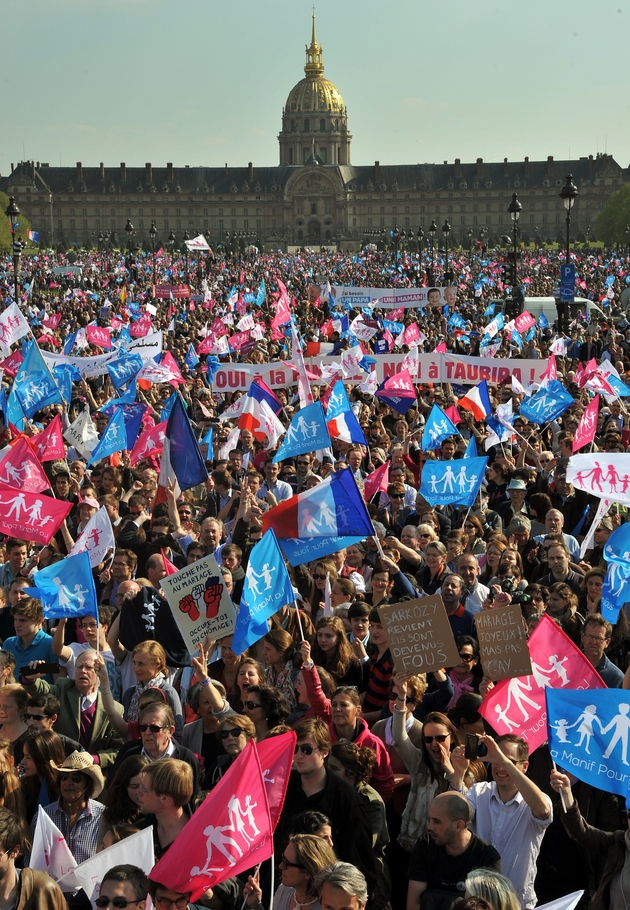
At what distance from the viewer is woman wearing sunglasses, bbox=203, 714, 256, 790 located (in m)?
5.16

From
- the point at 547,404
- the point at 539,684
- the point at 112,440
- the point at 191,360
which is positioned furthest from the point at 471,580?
the point at 191,360

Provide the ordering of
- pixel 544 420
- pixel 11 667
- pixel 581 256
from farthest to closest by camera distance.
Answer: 1. pixel 581 256
2. pixel 544 420
3. pixel 11 667

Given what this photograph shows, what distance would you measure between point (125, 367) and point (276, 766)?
433 inches

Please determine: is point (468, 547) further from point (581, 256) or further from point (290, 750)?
point (581, 256)

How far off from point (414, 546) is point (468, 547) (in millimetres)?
497

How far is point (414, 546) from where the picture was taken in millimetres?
8562

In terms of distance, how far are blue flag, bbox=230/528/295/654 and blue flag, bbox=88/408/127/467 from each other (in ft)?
16.4

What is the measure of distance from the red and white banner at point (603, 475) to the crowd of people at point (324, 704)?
0.41 m

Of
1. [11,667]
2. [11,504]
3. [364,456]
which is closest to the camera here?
[11,667]

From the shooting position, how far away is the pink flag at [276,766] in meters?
4.65

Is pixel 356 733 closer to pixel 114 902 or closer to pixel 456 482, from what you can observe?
pixel 114 902

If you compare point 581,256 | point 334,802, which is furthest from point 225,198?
point 334,802

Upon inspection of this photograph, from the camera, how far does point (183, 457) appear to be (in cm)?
970

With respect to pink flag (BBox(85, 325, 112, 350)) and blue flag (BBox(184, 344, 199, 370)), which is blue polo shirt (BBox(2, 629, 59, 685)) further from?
pink flag (BBox(85, 325, 112, 350))
